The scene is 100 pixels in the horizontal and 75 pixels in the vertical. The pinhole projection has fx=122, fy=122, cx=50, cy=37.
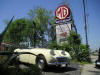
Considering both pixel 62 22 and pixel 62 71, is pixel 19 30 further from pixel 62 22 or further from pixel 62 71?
pixel 62 71

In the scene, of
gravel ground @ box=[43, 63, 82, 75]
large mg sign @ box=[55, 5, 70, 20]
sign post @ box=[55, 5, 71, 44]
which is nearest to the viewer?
gravel ground @ box=[43, 63, 82, 75]

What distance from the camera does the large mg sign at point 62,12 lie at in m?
17.3

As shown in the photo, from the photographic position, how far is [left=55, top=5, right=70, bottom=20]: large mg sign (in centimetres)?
1733

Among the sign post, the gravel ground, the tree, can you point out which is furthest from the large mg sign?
the tree

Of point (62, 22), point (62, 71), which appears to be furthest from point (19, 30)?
point (62, 71)

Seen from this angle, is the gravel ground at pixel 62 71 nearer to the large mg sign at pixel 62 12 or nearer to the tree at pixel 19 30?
the large mg sign at pixel 62 12

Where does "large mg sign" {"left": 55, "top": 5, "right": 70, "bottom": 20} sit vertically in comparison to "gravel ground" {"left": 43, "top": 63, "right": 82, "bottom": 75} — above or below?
above

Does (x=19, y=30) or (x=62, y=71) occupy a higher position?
(x=19, y=30)

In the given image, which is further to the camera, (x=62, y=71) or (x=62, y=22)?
(x=62, y=22)

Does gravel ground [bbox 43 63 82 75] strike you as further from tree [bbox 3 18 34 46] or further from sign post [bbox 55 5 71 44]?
tree [bbox 3 18 34 46]

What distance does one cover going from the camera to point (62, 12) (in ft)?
58.2

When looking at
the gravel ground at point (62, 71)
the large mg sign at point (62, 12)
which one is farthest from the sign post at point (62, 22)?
the gravel ground at point (62, 71)

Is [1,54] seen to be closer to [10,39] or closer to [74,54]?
[74,54]

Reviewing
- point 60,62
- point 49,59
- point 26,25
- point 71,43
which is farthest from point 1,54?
point 26,25
